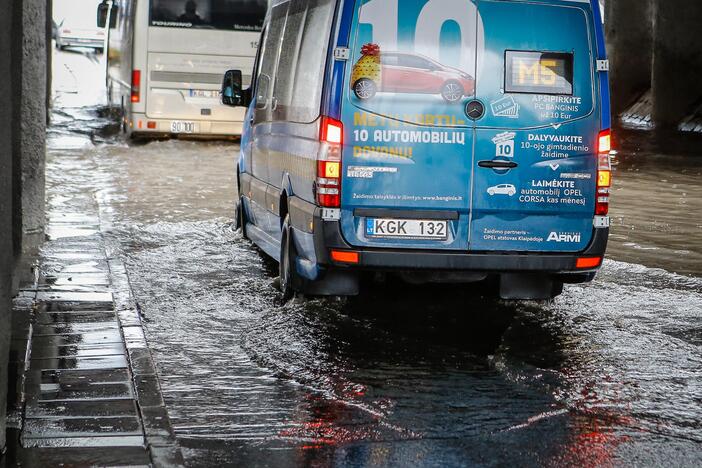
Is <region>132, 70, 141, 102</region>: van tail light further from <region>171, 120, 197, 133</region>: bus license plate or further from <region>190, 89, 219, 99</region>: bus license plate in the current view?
<region>190, 89, 219, 99</region>: bus license plate

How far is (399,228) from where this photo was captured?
8.13 metres

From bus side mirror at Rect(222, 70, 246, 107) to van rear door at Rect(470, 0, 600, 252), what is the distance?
3.73 m

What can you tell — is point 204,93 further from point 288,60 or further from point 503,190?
point 503,190

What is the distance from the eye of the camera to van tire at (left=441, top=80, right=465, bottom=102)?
26.5 feet

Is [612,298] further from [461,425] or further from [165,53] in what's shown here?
[165,53]

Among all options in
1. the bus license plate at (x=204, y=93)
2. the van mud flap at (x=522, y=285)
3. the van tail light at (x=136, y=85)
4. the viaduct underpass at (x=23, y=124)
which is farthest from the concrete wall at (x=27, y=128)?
the bus license plate at (x=204, y=93)

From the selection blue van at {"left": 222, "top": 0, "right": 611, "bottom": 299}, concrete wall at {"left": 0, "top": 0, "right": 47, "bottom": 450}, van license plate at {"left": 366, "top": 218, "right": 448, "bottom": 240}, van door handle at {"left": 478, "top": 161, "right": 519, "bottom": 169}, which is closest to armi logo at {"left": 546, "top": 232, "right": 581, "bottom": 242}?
blue van at {"left": 222, "top": 0, "right": 611, "bottom": 299}

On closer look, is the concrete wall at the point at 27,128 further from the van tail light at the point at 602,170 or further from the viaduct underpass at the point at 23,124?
the van tail light at the point at 602,170

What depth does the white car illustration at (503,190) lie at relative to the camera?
323 inches

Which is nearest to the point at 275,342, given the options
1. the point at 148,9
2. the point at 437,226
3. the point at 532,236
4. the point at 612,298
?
the point at 437,226

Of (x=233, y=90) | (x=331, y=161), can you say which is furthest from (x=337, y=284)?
(x=233, y=90)

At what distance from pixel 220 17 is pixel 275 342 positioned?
16.3m

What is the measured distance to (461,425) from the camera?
6.09m

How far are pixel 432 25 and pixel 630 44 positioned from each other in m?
28.5
